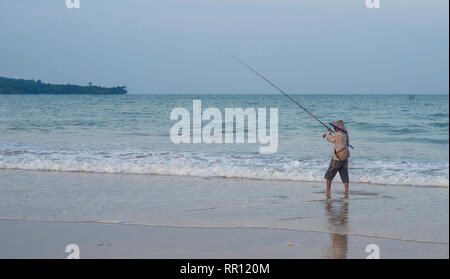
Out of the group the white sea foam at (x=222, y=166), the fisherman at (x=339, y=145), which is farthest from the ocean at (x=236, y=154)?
the fisherman at (x=339, y=145)

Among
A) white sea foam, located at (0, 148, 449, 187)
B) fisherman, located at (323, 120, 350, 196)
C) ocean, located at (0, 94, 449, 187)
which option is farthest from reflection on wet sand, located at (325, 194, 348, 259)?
white sea foam, located at (0, 148, 449, 187)

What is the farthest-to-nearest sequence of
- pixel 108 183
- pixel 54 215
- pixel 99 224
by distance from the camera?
pixel 108 183, pixel 54 215, pixel 99 224

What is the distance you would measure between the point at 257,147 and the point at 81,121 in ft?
40.9

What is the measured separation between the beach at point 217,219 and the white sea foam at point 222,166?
60 cm

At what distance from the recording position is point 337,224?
6.64m

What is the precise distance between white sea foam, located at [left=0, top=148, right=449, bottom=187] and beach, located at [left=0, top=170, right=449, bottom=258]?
0.60 m

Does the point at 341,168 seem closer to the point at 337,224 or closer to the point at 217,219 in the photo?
the point at 337,224

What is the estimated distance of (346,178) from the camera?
28.2ft

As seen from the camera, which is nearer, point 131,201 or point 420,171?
point 131,201

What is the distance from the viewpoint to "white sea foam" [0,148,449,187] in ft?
34.6

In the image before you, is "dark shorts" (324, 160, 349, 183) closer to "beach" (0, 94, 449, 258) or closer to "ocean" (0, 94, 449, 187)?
"beach" (0, 94, 449, 258)

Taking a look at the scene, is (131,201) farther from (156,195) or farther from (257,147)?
(257,147)
